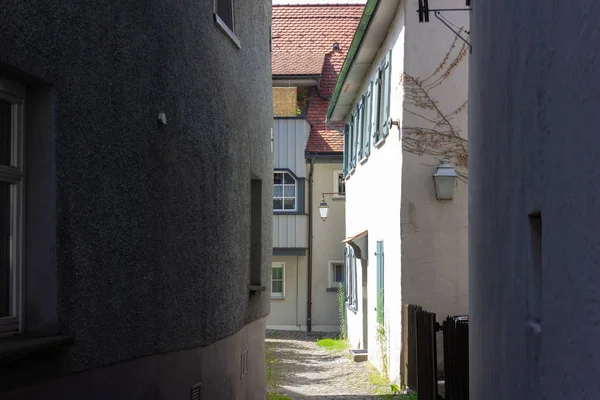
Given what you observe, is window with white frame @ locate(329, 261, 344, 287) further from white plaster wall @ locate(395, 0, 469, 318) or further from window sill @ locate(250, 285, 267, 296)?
window sill @ locate(250, 285, 267, 296)

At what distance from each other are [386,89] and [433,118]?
2.03m

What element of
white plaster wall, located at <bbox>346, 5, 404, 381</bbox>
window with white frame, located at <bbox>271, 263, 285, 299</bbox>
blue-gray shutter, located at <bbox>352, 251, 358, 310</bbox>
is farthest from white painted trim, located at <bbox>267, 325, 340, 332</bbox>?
white plaster wall, located at <bbox>346, 5, 404, 381</bbox>

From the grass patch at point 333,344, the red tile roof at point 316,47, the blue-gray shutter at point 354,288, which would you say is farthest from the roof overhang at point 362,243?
the red tile roof at point 316,47

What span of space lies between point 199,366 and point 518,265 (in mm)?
3913

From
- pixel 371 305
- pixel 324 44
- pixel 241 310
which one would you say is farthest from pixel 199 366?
pixel 324 44

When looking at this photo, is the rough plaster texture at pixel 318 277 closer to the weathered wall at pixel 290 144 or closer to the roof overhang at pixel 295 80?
the weathered wall at pixel 290 144

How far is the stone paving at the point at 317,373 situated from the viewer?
1520cm

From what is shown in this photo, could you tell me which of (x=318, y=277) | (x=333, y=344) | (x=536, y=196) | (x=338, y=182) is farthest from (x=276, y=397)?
(x=338, y=182)

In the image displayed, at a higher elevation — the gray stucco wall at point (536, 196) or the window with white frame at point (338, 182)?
the window with white frame at point (338, 182)

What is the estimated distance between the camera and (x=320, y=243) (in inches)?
1198

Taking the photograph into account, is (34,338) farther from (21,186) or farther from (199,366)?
(199,366)

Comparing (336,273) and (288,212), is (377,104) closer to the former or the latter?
(288,212)

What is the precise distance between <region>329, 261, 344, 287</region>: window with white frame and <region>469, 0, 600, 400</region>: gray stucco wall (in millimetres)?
22397

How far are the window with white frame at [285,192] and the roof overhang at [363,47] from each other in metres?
6.25
